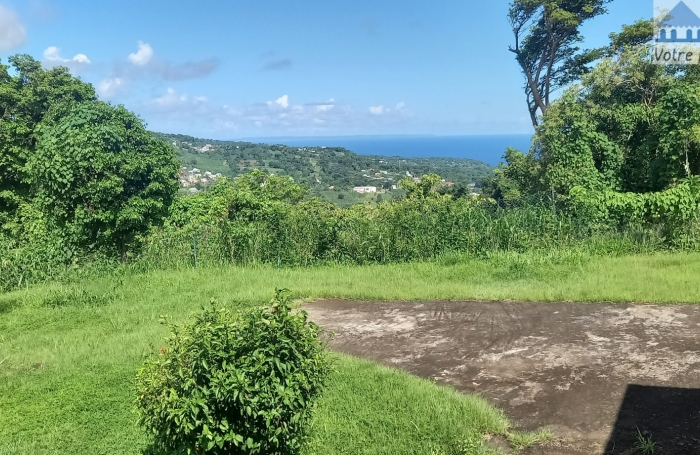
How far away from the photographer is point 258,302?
7.32 m

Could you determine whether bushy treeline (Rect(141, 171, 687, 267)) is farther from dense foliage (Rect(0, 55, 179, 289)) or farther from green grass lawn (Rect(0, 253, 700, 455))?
dense foliage (Rect(0, 55, 179, 289))

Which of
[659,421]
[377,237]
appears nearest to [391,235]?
[377,237]

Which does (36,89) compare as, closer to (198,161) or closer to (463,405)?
(463,405)

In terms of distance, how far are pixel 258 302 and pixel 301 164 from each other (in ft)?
188

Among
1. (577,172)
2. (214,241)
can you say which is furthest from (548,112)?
(214,241)

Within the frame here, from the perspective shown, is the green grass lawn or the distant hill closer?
the green grass lawn

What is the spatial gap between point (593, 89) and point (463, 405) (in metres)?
14.5

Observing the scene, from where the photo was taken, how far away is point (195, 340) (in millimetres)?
3010

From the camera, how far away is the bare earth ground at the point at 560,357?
3.84 meters

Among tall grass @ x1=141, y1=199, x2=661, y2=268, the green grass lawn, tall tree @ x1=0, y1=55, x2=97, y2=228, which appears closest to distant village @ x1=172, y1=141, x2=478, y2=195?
tall tree @ x1=0, y1=55, x2=97, y2=228

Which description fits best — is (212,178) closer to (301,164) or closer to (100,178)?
(301,164)

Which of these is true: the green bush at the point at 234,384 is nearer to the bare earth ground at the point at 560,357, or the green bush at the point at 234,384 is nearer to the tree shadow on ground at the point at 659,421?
the bare earth ground at the point at 560,357

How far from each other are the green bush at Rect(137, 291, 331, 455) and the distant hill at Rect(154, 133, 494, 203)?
4583 cm

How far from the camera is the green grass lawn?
399 cm
